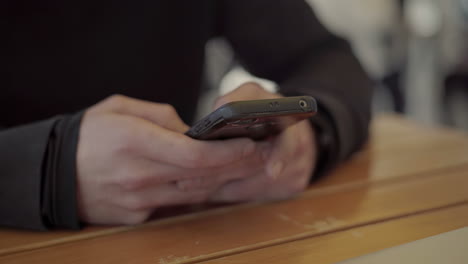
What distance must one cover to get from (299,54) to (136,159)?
1.63 ft

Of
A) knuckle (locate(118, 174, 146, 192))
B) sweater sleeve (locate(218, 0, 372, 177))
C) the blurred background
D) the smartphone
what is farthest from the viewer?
the blurred background

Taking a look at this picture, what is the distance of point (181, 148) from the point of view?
0.43 meters

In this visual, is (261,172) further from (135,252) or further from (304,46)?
(304,46)

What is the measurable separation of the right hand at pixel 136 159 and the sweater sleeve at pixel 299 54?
0.81 feet

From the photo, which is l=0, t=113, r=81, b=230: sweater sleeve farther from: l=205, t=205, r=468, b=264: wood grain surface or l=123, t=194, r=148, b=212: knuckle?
l=205, t=205, r=468, b=264: wood grain surface

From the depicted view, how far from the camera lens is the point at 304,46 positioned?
85 centimetres

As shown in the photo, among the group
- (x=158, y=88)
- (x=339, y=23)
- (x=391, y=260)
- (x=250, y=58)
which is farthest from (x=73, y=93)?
(x=339, y=23)

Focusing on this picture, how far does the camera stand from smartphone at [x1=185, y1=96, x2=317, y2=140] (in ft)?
1.16

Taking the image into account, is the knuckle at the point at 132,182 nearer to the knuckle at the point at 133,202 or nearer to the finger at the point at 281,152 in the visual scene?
the knuckle at the point at 133,202

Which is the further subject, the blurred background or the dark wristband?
the blurred background

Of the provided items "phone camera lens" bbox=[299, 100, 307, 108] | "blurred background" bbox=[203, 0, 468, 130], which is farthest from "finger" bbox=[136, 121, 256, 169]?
"blurred background" bbox=[203, 0, 468, 130]

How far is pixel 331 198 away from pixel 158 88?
1.47 ft

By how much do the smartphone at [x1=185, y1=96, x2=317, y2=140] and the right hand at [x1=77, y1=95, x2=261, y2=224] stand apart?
21 mm

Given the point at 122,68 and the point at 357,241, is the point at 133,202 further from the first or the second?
the point at 122,68
